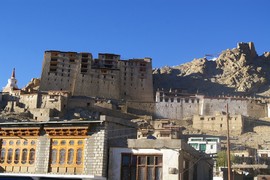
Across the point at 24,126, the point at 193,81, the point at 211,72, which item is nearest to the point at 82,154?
the point at 24,126

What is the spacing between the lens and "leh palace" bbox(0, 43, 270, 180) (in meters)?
22.2

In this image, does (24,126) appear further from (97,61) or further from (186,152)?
(97,61)

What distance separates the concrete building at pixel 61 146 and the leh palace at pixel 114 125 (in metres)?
0.05

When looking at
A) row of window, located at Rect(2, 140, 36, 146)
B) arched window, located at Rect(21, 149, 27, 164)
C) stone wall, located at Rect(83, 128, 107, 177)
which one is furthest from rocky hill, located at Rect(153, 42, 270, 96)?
stone wall, located at Rect(83, 128, 107, 177)

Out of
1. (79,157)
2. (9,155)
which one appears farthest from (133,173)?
(9,155)

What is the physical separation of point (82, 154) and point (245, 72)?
94646 millimetres

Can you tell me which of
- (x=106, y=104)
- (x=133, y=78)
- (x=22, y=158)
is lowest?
(x=22, y=158)

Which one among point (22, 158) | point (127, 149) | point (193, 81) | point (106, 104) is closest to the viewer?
point (127, 149)

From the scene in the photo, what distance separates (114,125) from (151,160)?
107 inches

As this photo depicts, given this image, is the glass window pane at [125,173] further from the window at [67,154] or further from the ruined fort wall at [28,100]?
the ruined fort wall at [28,100]

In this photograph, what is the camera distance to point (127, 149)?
22.3 metres

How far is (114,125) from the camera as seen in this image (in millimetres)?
23188

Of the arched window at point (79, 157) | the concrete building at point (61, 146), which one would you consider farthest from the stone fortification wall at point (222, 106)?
the arched window at point (79, 157)

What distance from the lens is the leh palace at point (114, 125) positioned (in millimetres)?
22213
